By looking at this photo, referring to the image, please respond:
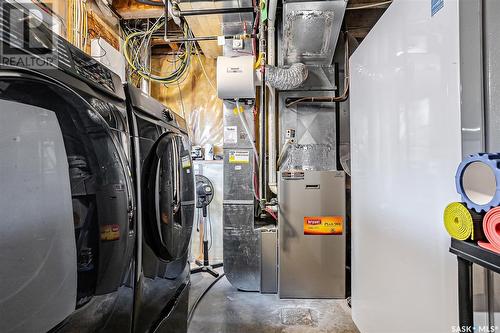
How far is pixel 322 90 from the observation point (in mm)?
2422

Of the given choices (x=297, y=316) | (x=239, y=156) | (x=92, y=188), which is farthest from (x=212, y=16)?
(x=297, y=316)

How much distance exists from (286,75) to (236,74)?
0.44 m

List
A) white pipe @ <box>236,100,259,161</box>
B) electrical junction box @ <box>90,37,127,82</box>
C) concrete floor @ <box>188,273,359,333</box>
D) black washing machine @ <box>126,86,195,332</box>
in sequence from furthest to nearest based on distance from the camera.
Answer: white pipe @ <box>236,100,259,161</box> → electrical junction box @ <box>90,37,127,82</box> → concrete floor @ <box>188,273,359,333</box> → black washing machine @ <box>126,86,195,332</box>

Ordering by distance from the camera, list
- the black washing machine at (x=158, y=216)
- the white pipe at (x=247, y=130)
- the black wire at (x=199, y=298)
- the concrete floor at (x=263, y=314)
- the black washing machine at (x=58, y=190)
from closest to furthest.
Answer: the black washing machine at (x=58, y=190)
the black washing machine at (x=158, y=216)
the concrete floor at (x=263, y=314)
the black wire at (x=199, y=298)
the white pipe at (x=247, y=130)

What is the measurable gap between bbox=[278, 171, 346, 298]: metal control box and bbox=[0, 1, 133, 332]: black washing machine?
5.40 feet

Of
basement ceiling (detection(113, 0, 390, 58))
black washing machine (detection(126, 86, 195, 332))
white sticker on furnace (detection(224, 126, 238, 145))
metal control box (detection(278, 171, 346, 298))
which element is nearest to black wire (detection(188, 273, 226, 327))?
metal control box (detection(278, 171, 346, 298))

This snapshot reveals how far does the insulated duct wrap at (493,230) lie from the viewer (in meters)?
0.49

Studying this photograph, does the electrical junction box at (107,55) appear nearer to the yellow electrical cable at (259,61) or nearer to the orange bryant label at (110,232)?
the yellow electrical cable at (259,61)

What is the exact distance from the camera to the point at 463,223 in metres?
0.55

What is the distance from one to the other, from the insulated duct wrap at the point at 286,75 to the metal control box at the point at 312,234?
0.82 m

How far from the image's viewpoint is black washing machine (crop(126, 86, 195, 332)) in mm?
782

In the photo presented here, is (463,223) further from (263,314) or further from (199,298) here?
(199,298)

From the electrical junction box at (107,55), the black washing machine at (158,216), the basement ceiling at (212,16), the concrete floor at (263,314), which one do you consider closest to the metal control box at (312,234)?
the concrete floor at (263,314)

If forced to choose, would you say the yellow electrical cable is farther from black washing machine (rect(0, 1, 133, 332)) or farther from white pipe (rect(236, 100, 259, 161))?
black washing machine (rect(0, 1, 133, 332))
